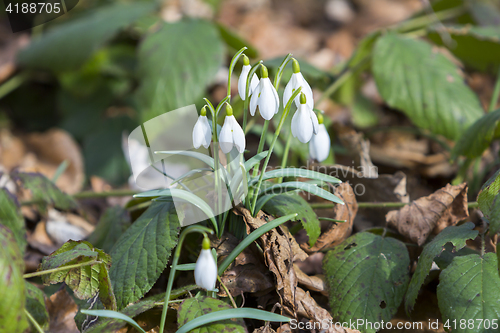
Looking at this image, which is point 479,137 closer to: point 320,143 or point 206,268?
point 320,143

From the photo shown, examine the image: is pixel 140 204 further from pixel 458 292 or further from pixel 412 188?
pixel 412 188

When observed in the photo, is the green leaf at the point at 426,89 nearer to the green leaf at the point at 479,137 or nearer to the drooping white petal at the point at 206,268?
the green leaf at the point at 479,137

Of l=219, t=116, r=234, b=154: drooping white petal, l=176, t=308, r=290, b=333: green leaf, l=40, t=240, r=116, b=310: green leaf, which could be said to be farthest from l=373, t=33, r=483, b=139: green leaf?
l=40, t=240, r=116, b=310: green leaf

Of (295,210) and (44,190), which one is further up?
(295,210)

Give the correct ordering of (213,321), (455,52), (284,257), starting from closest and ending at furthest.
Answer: (213,321) < (284,257) < (455,52)

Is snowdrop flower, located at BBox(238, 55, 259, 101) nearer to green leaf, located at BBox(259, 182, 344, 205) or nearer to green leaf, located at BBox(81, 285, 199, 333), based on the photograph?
green leaf, located at BBox(259, 182, 344, 205)

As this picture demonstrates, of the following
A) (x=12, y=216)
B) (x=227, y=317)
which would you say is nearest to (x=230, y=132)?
(x=227, y=317)

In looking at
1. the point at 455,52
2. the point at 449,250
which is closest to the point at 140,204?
the point at 449,250
